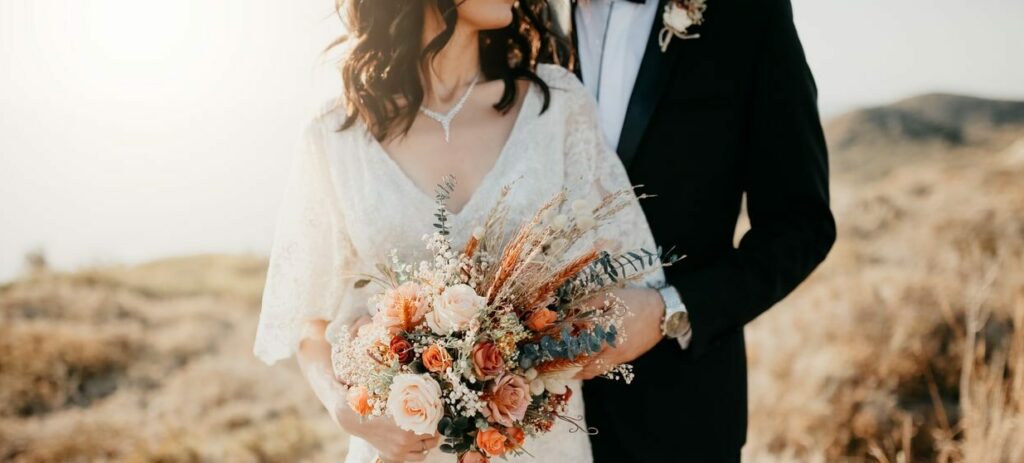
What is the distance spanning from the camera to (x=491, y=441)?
144cm

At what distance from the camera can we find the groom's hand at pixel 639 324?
1.78m

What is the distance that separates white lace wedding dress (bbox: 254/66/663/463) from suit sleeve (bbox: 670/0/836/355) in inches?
6.8

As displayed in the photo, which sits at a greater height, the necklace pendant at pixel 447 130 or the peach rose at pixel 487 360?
the necklace pendant at pixel 447 130

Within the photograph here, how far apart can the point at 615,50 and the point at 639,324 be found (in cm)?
77

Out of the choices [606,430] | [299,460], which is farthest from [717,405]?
[299,460]

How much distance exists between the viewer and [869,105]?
10.9 m

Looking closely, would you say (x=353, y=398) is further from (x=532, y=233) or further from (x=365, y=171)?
(x=365, y=171)

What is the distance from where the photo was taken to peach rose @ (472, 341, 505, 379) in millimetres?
1415

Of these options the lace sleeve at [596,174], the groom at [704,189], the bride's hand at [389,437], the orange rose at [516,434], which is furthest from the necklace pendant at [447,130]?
the orange rose at [516,434]

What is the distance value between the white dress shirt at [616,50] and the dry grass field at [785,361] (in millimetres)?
1818

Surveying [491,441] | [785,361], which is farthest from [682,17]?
[785,361]

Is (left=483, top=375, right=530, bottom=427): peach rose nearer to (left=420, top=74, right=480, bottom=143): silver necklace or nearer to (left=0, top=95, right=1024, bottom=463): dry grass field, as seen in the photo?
(left=420, top=74, right=480, bottom=143): silver necklace

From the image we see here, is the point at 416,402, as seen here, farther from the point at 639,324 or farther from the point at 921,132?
the point at 921,132

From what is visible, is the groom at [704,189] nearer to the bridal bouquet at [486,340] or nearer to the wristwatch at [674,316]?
the wristwatch at [674,316]
